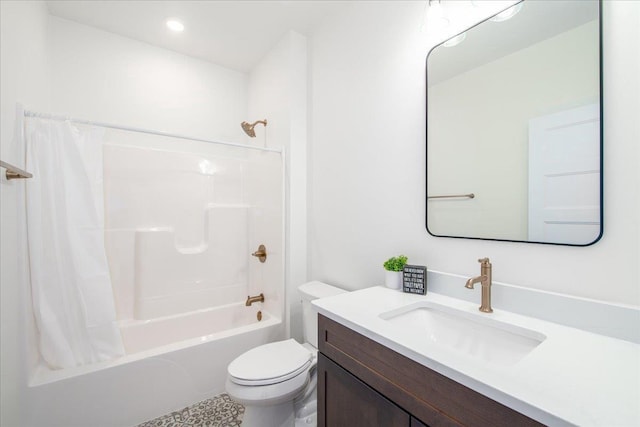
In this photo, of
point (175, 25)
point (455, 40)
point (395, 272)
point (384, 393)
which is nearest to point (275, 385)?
point (384, 393)

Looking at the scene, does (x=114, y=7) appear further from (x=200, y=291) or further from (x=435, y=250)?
(x=435, y=250)

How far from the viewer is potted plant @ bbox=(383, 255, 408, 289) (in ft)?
4.37

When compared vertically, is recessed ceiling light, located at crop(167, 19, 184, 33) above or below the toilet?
above

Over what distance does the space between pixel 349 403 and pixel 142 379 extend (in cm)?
130

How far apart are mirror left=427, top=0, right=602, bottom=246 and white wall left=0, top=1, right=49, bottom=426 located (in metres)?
1.91

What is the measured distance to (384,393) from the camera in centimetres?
84

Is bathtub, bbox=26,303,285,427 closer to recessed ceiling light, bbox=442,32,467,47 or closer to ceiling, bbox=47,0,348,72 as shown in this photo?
recessed ceiling light, bbox=442,32,467,47

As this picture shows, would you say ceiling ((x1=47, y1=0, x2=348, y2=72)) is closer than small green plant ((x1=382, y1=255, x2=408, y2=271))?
No

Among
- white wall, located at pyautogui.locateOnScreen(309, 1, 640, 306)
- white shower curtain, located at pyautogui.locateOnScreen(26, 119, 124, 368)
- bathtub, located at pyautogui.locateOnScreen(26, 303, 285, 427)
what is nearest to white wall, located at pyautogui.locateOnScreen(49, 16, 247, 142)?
white shower curtain, located at pyautogui.locateOnScreen(26, 119, 124, 368)

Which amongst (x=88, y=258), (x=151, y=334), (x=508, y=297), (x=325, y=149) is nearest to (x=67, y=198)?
(x=88, y=258)

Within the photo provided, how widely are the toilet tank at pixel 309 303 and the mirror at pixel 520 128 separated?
76cm

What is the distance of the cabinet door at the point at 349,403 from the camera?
0.83m

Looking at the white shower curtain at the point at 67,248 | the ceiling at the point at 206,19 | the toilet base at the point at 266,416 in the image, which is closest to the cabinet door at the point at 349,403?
the toilet base at the point at 266,416

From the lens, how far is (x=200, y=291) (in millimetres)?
2365
